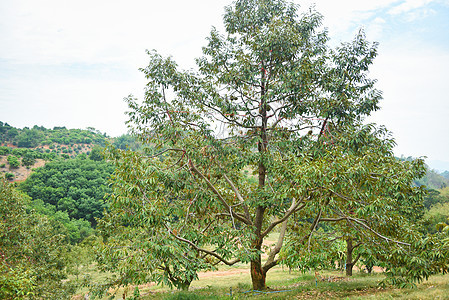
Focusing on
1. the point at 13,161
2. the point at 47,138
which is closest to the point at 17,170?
the point at 13,161

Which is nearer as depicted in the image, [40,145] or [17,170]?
[17,170]

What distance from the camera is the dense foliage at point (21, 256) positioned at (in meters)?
10.8

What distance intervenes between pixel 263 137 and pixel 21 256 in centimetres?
1296

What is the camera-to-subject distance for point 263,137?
10258mm

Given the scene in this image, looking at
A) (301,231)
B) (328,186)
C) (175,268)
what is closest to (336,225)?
(301,231)

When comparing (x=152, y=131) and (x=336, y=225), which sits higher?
(x=152, y=131)

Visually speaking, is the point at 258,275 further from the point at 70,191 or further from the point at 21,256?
the point at 70,191

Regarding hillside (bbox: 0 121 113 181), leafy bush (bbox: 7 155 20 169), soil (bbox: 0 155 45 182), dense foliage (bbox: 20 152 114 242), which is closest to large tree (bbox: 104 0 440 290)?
dense foliage (bbox: 20 152 114 242)

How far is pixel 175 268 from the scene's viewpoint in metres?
7.31

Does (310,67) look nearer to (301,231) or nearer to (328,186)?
(328,186)

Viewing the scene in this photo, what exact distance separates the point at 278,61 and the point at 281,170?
155 inches

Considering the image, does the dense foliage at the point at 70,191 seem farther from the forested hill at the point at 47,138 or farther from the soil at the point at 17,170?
the forested hill at the point at 47,138

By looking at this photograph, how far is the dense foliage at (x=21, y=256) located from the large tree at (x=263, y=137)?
6.50 m

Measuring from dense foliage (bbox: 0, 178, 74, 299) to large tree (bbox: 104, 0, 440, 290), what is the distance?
6500 mm
